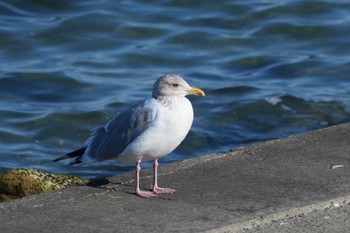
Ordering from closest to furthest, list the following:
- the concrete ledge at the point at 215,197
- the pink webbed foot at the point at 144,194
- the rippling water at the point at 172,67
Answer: the concrete ledge at the point at 215,197 < the pink webbed foot at the point at 144,194 < the rippling water at the point at 172,67

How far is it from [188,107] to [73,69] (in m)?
6.23

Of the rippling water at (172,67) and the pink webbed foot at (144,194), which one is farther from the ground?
the pink webbed foot at (144,194)

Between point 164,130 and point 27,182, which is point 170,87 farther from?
point 27,182

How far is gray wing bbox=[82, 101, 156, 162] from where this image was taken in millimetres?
5488

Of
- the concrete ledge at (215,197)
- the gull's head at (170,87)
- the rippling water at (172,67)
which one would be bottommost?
the rippling water at (172,67)

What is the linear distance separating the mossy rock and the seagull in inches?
Result: 21.5

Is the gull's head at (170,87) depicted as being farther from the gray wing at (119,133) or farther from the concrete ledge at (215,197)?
the concrete ledge at (215,197)

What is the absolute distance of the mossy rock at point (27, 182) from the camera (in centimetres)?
610

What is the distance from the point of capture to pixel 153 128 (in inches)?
214

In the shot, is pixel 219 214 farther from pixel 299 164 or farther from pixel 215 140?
Answer: pixel 215 140

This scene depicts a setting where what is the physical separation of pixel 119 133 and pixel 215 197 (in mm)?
736

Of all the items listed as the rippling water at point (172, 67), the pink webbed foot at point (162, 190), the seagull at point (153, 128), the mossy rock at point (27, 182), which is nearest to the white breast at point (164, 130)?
the seagull at point (153, 128)

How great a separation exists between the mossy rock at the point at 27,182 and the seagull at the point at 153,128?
0.55 meters

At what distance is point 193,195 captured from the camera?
5375mm
